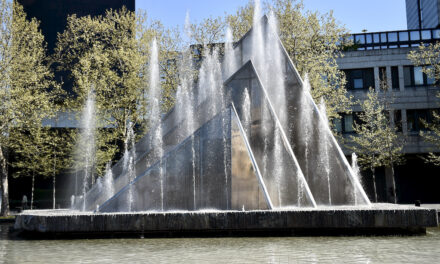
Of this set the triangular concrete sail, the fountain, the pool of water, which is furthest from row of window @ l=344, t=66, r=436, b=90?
the pool of water

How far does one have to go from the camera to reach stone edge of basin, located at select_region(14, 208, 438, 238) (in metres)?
9.84

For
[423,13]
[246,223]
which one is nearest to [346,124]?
[246,223]

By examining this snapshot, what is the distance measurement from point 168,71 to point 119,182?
39.2ft

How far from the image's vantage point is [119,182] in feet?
47.5

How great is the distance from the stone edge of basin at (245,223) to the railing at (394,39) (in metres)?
25.4

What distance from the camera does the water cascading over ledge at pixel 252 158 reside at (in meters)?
11.4

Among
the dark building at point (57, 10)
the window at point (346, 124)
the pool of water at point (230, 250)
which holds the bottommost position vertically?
the pool of water at point (230, 250)

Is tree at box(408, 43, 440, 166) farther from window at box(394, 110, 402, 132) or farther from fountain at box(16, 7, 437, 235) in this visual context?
fountain at box(16, 7, 437, 235)

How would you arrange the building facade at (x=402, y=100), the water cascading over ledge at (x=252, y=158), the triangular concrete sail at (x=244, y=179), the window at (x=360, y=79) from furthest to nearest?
1. the window at (x=360, y=79)
2. the building facade at (x=402, y=100)
3. the water cascading over ledge at (x=252, y=158)
4. the triangular concrete sail at (x=244, y=179)

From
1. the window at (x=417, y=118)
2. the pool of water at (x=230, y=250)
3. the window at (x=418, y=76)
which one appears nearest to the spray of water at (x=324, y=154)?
the pool of water at (x=230, y=250)

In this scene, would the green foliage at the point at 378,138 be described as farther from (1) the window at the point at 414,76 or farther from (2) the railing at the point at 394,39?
(2) the railing at the point at 394,39

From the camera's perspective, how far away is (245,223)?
32.8 ft

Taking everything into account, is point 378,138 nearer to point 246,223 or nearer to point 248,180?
point 248,180

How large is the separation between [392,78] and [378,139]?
6977 mm
